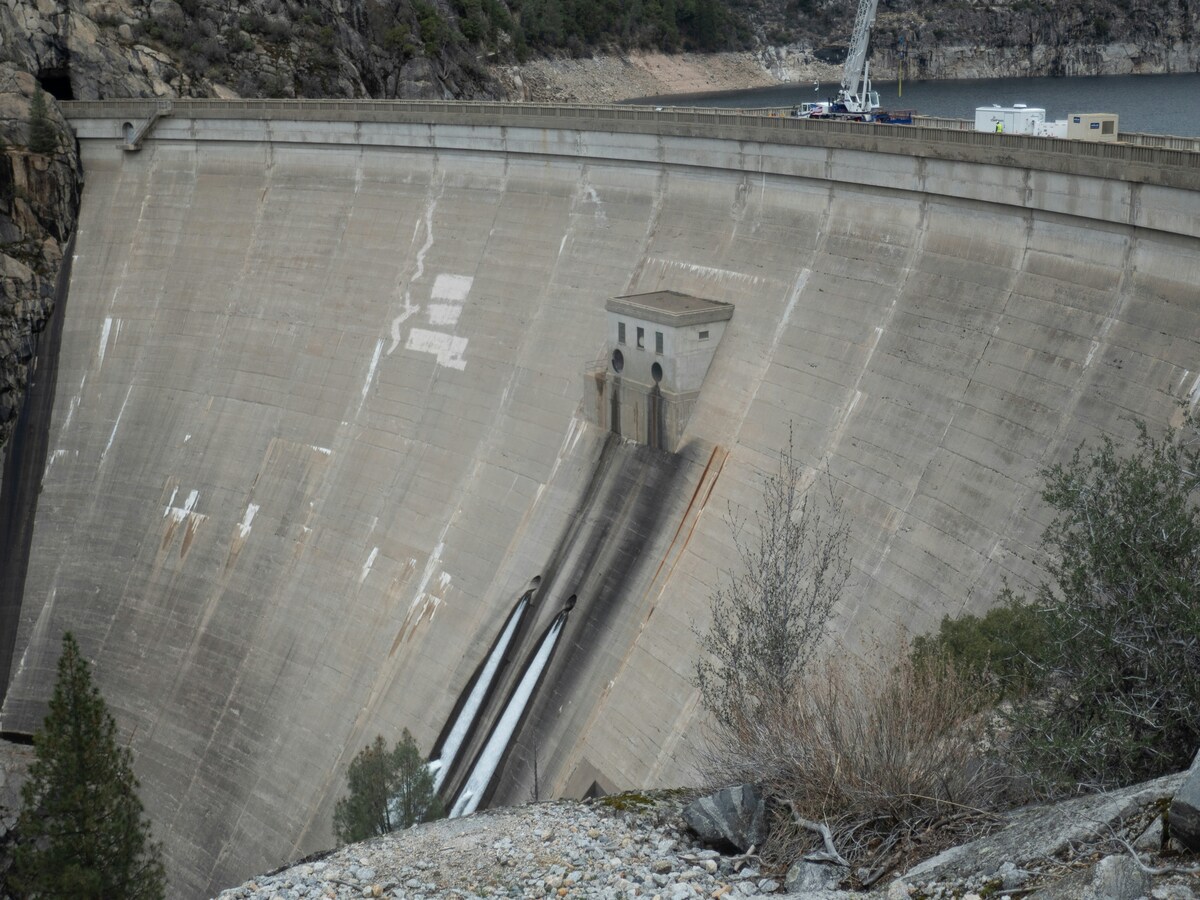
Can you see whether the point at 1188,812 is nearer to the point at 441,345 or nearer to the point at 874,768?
the point at 874,768

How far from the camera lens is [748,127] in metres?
25.9

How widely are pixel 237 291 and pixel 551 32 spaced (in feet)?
230

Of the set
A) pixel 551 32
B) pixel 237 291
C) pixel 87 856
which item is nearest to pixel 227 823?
pixel 87 856

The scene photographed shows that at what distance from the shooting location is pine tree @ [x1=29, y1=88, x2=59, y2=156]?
119 ft

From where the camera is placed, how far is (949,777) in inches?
444

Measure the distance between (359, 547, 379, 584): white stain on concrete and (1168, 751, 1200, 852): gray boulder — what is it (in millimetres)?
21198

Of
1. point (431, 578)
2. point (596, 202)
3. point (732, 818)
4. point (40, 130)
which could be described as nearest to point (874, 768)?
point (732, 818)

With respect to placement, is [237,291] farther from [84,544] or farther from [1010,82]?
[1010,82]

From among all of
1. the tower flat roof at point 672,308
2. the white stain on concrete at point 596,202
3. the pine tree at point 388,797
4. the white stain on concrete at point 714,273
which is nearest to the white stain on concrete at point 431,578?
the tower flat roof at point 672,308

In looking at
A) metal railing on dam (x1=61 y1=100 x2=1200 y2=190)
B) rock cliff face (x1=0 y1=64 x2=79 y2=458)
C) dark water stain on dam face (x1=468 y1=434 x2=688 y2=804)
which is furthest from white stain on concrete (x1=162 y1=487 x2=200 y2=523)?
dark water stain on dam face (x1=468 y1=434 x2=688 y2=804)

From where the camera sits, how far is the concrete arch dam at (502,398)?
19766 millimetres

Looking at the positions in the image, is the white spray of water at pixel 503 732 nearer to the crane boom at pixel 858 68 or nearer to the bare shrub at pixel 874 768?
the bare shrub at pixel 874 768

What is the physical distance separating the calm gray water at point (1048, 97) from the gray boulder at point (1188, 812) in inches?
2289

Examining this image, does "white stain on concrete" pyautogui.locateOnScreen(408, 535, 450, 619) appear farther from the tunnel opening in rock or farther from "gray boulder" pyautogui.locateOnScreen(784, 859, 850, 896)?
the tunnel opening in rock
